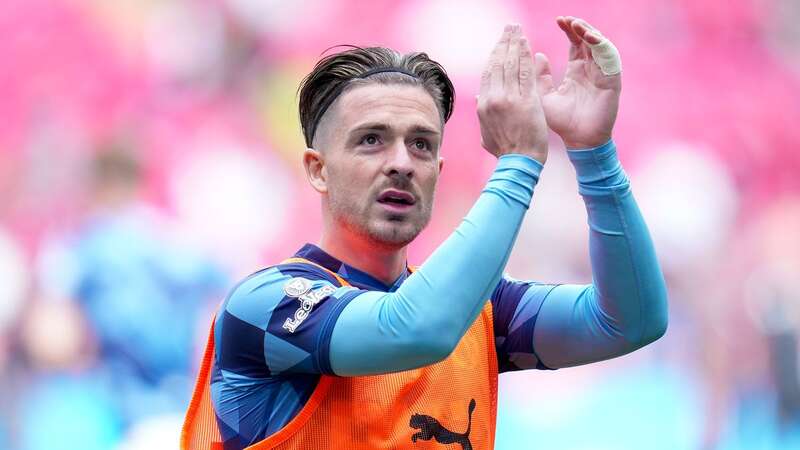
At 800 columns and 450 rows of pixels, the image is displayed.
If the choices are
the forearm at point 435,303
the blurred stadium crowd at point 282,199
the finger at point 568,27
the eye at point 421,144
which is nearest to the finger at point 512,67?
the finger at point 568,27

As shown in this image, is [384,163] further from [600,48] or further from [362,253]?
[600,48]

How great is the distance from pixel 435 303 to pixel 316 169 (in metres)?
0.76

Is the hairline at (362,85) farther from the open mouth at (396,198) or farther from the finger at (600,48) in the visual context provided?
the finger at (600,48)

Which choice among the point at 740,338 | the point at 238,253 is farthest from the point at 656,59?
the point at 238,253

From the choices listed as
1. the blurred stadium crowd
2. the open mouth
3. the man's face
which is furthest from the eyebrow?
the blurred stadium crowd

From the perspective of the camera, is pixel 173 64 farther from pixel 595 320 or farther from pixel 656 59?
pixel 595 320

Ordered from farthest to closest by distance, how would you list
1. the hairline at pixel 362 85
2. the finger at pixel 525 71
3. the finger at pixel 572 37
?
the hairline at pixel 362 85 < the finger at pixel 572 37 < the finger at pixel 525 71

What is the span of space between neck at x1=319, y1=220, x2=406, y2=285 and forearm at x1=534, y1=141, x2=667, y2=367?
0.47 m

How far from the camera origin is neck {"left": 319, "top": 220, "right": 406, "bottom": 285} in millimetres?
2684

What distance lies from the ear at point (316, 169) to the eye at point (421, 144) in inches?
9.8

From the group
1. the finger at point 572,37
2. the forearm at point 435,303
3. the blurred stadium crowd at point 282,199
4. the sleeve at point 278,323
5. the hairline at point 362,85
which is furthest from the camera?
the blurred stadium crowd at point 282,199

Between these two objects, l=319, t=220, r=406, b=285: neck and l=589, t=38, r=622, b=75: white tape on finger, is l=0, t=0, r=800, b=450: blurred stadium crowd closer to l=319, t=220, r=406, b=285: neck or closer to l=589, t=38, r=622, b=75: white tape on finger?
l=319, t=220, r=406, b=285: neck

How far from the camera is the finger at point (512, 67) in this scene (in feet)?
7.88

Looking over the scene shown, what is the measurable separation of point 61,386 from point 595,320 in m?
3.74
